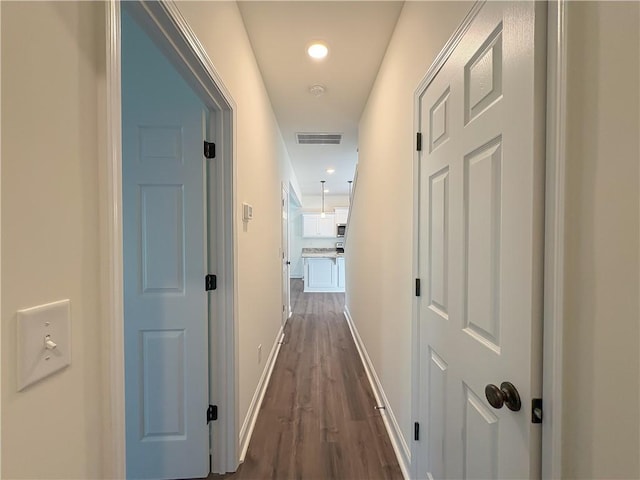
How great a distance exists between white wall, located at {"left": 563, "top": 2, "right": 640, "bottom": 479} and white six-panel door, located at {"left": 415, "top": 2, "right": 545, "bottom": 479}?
0.22ft

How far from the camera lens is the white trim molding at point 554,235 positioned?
591mm

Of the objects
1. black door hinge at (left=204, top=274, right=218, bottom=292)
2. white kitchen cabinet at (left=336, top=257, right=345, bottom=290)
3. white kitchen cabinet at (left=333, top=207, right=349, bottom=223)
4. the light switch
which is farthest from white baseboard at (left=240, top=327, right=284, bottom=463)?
white kitchen cabinet at (left=333, top=207, right=349, bottom=223)

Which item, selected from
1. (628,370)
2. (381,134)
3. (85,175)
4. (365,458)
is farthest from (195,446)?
(381,134)

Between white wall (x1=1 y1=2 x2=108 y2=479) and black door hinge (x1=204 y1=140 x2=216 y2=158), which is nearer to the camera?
white wall (x1=1 y1=2 x2=108 y2=479)

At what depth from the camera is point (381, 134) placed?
2176mm

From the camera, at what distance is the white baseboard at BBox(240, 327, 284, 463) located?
170 cm

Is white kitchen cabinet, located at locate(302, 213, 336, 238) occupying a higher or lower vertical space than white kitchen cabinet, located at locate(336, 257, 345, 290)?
higher

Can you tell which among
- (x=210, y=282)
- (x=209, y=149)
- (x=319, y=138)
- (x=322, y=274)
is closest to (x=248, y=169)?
(x=209, y=149)

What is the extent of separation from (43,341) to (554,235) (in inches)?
41.6

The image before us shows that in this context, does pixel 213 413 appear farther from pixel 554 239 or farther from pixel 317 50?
pixel 317 50

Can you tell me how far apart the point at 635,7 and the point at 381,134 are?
69.1 inches

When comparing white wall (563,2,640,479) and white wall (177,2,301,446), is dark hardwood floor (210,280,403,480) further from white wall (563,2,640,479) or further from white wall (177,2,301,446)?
white wall (563,2,640,479)

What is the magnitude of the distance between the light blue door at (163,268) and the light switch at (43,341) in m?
0.96

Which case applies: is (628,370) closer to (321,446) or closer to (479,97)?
(479,97)
